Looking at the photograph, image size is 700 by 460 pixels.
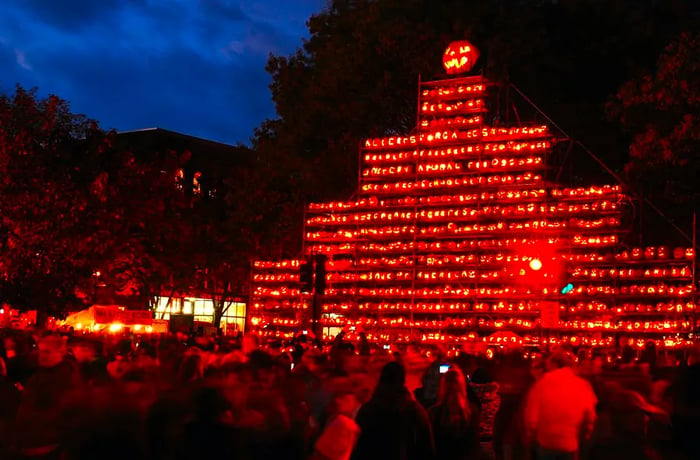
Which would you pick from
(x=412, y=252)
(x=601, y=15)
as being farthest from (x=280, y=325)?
(x=601, y=15)

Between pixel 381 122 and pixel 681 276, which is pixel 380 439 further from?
pixel 381 122

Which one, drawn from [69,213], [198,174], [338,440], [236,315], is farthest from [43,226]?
[236,315]

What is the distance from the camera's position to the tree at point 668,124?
2752cm

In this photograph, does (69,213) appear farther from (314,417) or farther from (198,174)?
(198,174)

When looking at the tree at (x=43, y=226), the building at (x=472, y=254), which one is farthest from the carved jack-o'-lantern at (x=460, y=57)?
the tree at (x=43, y=226)

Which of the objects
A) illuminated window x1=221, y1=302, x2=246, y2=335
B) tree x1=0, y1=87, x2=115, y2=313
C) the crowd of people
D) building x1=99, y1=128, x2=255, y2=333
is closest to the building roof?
building x1=99, y1=128, x2=255, y2=333

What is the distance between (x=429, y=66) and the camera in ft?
128

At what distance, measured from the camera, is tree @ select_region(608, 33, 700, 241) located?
27.5 m

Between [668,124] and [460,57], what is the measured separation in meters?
7.77

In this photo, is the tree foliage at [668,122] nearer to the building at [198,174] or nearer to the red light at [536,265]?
the red light at [536,265]

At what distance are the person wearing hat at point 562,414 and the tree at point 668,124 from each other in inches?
757

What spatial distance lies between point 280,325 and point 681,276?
13.9 m

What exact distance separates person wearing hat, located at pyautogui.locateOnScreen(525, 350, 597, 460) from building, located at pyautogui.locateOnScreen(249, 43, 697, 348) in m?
16.3

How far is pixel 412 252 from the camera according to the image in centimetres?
3338
